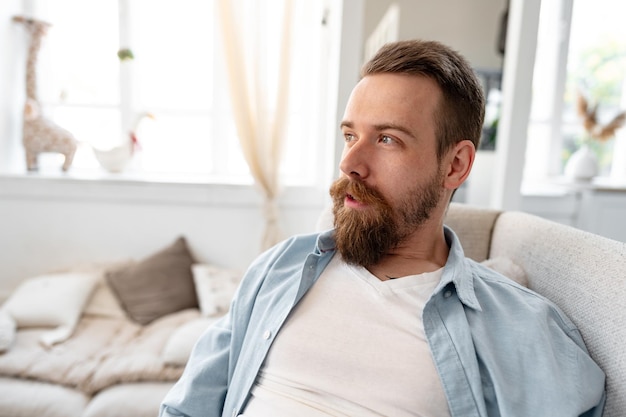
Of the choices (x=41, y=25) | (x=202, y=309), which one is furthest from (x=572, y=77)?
(x=41, y=25)

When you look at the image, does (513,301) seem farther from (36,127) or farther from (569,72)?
(569,72)

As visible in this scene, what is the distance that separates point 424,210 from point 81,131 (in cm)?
251

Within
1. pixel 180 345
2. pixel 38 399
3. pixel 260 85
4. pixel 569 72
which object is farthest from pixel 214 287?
pixel 569 72

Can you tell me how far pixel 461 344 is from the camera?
862 millimetres

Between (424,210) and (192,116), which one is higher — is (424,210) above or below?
below

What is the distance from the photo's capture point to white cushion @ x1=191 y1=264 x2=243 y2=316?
7.45 feet

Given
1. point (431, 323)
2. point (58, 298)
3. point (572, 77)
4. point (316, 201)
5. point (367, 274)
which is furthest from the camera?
point (572, 77)

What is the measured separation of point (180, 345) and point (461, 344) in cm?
134

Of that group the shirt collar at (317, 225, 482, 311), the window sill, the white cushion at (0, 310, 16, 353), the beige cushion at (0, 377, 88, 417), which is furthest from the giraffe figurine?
the shirt collar at (317, 225, 482, 311)

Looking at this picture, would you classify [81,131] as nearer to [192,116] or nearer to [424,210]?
[192,116]

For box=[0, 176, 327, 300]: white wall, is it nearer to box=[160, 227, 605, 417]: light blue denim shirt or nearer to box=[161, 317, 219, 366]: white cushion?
box=[161, 317, 219, 366]: white cushion

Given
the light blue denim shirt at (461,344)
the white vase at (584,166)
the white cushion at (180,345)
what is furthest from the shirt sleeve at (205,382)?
the white vase at (584,166)

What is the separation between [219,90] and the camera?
9.17 ft

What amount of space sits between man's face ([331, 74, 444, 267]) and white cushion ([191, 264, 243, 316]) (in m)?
1.41
